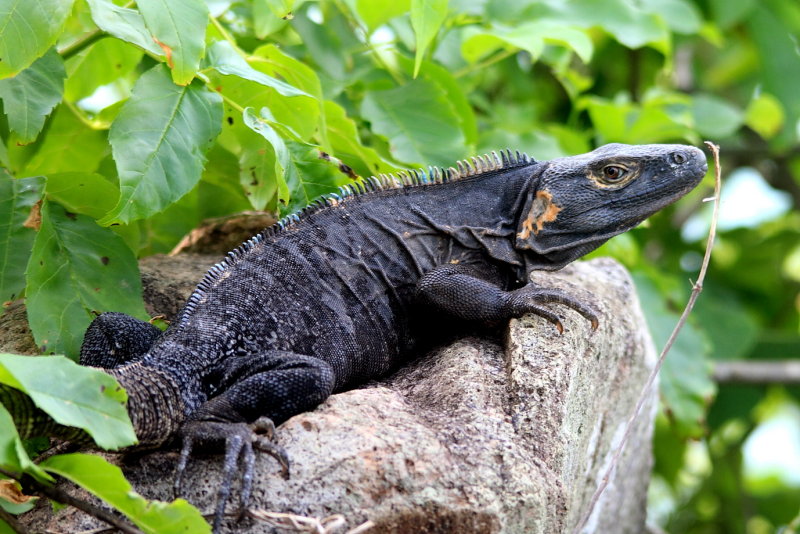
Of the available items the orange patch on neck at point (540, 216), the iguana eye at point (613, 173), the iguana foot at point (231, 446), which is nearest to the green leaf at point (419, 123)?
the orange patch on neck at point (540, 216)

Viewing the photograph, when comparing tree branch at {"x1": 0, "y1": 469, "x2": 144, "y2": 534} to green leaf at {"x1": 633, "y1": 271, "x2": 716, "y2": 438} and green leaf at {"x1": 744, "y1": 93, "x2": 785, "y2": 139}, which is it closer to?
green leaf at {"x1": 633, "y1": 271, "x2": 716, "y2": 438}

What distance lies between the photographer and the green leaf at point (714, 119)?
6.69 metres

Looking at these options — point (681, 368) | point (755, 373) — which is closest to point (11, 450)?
point (681, 368)

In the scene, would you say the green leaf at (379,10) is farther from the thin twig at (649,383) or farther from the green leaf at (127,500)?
the green leaf at (127,500)

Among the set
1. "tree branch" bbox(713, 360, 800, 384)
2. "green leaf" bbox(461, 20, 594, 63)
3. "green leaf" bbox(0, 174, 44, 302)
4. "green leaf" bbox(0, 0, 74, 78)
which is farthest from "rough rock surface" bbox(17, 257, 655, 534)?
"tree branch" bbox(713, 360, 800, 384)

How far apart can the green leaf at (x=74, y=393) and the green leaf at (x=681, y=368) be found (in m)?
3.85

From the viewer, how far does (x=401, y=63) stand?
17.7 ft

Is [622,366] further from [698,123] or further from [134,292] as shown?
[698,123]

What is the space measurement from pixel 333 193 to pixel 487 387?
46.6 inches

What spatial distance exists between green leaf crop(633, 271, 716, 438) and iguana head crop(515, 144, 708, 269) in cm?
150

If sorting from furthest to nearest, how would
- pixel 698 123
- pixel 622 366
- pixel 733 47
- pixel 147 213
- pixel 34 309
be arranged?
pixel 733 47 < pixel 698 123 < pixel 622 366 < pixel 34 309 < pixel 147 213

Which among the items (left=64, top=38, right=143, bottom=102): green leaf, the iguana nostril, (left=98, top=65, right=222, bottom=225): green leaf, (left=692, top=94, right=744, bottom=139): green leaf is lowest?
(left=692, top=94, right=744, bottom=139): green leaf

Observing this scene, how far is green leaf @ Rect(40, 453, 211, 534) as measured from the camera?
2.74 metres

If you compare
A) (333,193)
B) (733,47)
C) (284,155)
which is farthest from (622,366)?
(733,47)
